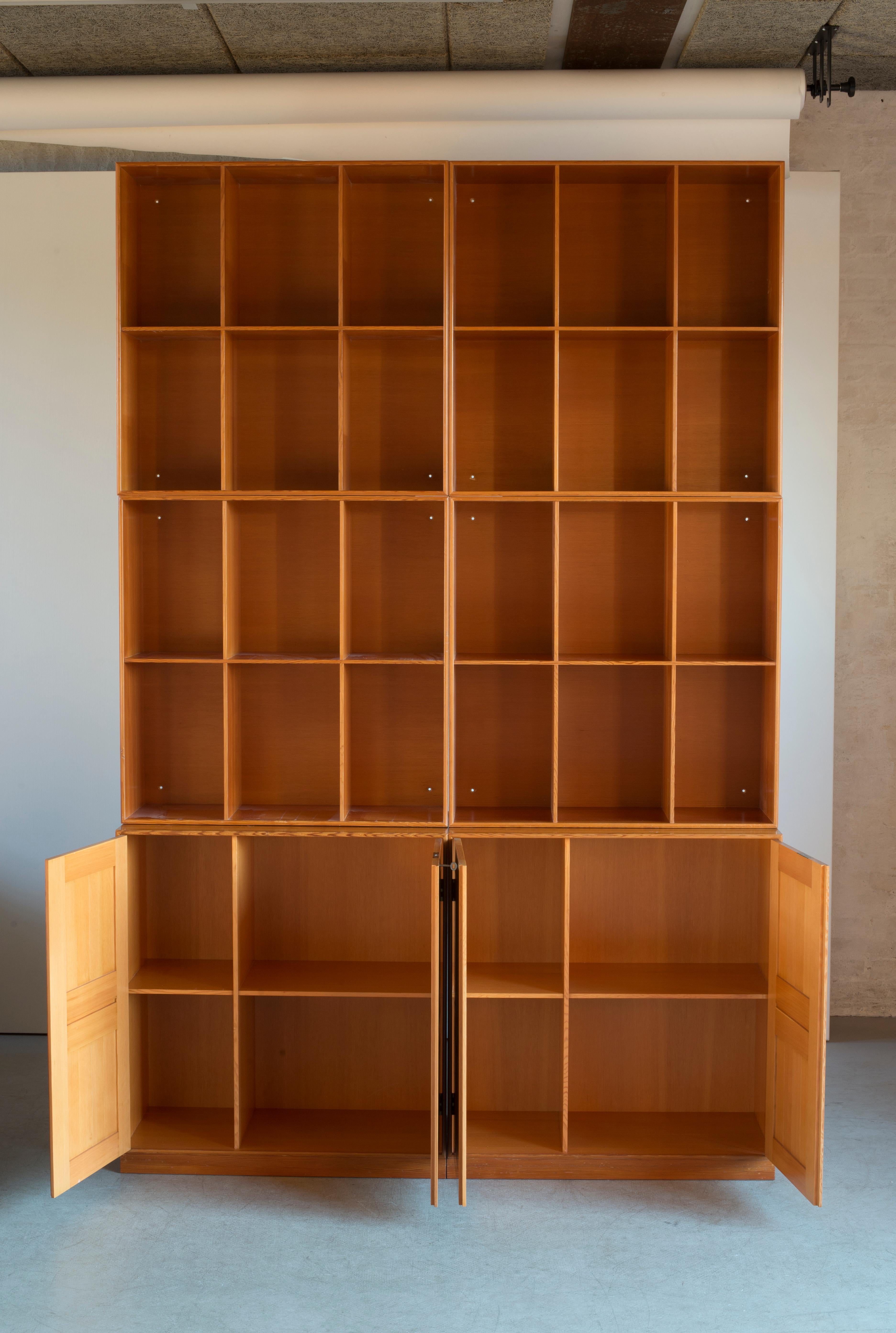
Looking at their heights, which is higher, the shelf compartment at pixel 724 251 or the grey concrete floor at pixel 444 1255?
the shelf compartment at pixel 724 251

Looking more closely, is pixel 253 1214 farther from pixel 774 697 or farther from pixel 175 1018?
pixel 774 697

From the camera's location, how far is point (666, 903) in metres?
3.54

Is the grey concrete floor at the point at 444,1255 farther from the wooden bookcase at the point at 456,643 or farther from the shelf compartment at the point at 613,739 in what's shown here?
the shelf compartment at the point at 613,739

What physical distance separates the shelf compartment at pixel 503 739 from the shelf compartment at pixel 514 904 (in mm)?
160

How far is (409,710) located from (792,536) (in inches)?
72.4

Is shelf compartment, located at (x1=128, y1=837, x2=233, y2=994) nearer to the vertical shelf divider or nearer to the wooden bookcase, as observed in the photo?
the wooden bookcase

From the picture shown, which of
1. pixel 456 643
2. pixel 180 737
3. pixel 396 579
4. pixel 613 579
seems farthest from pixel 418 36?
pixel 180 737

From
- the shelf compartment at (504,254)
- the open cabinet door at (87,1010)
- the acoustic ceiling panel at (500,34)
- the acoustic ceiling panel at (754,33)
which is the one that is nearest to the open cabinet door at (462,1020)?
the open cabinet door at (87,1010)

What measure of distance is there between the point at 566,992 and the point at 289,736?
128 centimetres

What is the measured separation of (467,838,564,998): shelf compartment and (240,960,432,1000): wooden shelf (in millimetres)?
238

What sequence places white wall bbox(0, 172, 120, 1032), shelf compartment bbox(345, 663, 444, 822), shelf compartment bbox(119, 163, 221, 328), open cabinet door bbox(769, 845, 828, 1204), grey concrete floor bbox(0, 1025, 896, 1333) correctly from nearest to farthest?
grey concrete floor bbox(0, 1025, 896, 1333)
open cabinet door bbox(769, 845, 828, 1204)
shelf compartment bbox(119, 163, 221, 328)
shelf compartment bbox(345, 663, 444, 822)
white wall bbox(0, 172, 120, 1032)

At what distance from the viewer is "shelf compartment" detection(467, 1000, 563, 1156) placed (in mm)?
3527

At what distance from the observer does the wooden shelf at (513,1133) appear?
10.8 feet

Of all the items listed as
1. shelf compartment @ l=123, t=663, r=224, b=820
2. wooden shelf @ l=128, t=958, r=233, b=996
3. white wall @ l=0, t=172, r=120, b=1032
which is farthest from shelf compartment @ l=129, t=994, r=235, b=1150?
white wall @ l=0, t=172, r=120, b=1032
